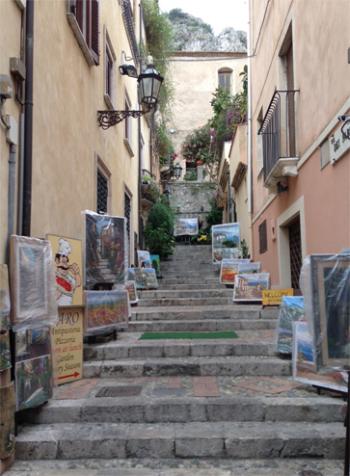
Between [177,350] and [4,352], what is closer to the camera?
[4,352]

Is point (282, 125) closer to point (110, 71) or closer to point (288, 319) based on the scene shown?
point (288, 319)

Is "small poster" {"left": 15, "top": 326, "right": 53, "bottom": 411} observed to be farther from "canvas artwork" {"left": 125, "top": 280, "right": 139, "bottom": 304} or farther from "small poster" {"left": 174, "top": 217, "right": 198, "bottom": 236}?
"small poster" {"left": 174, "top": 217, "right": 198, "bottom": 236}

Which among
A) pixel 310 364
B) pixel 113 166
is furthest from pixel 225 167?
pixel 310 364

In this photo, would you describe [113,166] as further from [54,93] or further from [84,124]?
[54,93]

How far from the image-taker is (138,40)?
13.8m

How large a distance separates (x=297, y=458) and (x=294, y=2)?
632cm

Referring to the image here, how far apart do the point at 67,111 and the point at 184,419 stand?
4.08 metres

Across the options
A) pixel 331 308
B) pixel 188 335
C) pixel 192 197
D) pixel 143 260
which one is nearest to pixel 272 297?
pixel 188 335

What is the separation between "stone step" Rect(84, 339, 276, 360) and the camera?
18.1 feet

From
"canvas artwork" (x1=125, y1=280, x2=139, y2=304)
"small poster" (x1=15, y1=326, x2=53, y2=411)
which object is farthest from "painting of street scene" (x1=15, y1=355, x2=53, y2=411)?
Result: "canvas artwork" (x1=125, y1=280, x2=139, y2=304)

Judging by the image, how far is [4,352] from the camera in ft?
11.5

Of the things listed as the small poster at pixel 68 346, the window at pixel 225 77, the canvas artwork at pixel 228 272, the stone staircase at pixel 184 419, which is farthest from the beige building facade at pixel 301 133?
the window at pixel 225 77

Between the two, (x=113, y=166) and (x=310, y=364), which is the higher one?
(x=113, y=166)

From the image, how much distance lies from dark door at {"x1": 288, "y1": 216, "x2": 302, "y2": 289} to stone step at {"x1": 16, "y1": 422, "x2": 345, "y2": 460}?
13.8 ft
